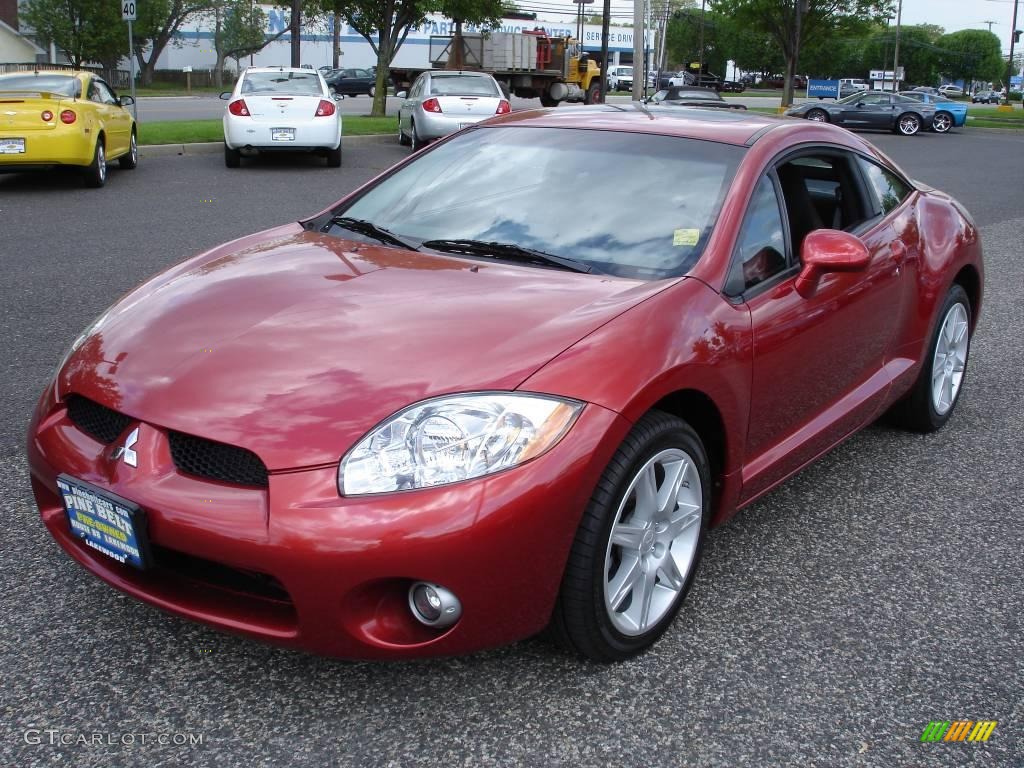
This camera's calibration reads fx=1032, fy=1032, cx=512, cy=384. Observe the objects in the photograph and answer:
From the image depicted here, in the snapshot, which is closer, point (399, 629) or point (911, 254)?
point (399, 629)

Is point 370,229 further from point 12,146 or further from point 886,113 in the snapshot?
point 886,113

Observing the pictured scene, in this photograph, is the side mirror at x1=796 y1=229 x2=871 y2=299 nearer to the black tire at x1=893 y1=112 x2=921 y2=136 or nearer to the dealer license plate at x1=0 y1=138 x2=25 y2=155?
the dealer license plate at x1=0 y1=138 x2=25 y2=155

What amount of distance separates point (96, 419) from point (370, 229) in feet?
4.24

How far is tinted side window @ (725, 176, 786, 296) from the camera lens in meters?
3.09

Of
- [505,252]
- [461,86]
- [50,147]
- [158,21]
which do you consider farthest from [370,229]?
[158,21]

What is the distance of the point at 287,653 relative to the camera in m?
2.69

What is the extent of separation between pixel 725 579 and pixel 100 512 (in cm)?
184

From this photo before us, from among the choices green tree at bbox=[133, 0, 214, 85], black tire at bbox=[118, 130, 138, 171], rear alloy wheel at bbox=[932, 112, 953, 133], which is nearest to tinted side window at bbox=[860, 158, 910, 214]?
black tire at bbox=[118, 130, 138, 171]

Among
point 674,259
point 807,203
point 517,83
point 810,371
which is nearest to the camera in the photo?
point 674,259

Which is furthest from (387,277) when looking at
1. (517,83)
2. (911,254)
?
(517,83)

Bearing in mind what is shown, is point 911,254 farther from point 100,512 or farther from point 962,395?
point 100,512

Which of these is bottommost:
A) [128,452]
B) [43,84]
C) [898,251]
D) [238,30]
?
[128,452]

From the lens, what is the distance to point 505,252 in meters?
3.21

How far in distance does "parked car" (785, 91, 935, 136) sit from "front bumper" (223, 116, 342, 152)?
19976mm
